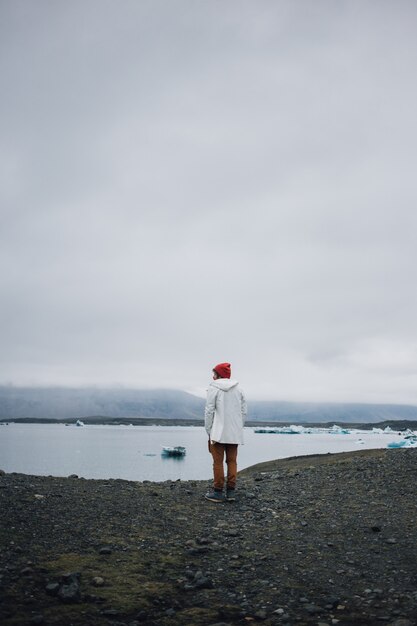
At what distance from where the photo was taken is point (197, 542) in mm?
6988

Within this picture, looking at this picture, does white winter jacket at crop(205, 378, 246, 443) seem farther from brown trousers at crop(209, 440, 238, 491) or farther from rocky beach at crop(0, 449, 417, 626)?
rocky beach at crop(0, 449, 417, 626)

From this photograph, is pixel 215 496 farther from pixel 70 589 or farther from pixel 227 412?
pixel 70 589

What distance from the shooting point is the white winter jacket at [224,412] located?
9828 millimetres

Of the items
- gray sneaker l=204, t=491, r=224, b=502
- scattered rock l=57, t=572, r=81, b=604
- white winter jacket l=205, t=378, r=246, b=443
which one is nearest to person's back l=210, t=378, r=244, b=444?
white winter jacket l=205, t=378, r=246, b=443

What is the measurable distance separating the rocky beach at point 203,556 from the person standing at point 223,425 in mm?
491

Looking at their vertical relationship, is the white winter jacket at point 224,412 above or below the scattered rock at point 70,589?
above

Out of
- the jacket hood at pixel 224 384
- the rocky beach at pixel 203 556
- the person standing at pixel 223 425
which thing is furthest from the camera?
the jacket hood at pixel 224 384

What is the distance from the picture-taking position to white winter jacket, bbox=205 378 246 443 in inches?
387

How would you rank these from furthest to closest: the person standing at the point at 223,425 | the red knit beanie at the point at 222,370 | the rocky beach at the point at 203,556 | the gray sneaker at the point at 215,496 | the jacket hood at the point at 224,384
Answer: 1. the red knit beanie at the point at 222,370
2. the jacket hood at the point at 224,384
3. the person standing at the point at 223,425
4. the gray sneaker at the point at 215,496
5. the rocky beach at the point at 203,556

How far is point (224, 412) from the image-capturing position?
390 inches

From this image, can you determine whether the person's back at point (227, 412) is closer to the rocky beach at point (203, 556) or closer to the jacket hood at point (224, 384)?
the jacket hood at point (224, 384)

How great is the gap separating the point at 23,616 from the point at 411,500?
25.0ft

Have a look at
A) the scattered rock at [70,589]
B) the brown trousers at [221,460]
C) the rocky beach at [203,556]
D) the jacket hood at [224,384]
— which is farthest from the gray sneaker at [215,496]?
the scattered rock at [70,589]

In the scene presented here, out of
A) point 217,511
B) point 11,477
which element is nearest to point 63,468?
point 11,477
